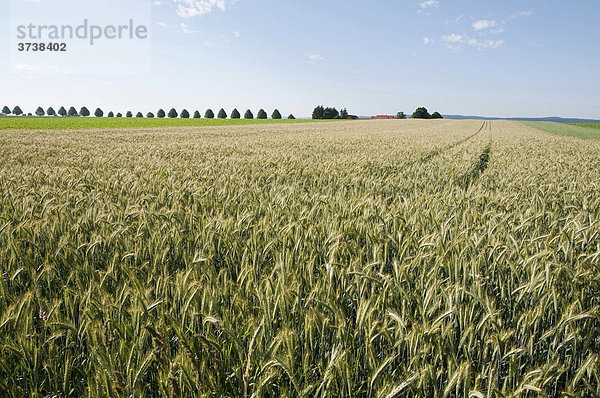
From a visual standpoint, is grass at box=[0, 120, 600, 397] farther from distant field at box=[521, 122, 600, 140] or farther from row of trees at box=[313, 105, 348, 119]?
row of trees at box=[313, 105, 348, 119]

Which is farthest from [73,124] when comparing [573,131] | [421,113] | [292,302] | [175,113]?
[421,113]

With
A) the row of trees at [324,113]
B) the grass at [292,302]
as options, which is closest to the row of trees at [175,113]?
the row of trees at [324,113]

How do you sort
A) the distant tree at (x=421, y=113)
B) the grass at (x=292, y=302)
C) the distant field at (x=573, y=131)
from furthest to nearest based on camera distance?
the distant tree at (x=421, y=113) < the distant field at (x=573, y=131) < the grass at (x=292, y=302)

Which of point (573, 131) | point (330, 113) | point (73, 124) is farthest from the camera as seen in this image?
point (330, 113)

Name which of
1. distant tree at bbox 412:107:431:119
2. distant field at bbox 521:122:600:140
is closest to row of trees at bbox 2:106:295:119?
distant tree at bbox 412:107:431:119

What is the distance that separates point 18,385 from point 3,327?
0.74 ft

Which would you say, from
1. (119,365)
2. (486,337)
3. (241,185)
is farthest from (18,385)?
(241,185)

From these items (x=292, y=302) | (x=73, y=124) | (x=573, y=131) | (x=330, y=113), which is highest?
(x=330, y=113)

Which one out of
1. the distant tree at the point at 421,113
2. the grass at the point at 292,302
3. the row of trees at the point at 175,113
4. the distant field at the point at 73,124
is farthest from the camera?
the distant tree at the point at 421,113

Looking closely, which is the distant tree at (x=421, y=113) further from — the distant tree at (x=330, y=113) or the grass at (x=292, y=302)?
the grass at (x=292, y=302)

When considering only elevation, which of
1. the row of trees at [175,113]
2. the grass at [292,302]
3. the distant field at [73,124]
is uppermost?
the row of trees at [175,113]

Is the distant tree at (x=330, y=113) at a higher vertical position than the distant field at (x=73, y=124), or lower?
higher

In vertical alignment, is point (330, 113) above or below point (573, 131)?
above

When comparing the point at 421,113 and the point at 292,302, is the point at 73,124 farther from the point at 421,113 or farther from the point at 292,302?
the point at 421,113
